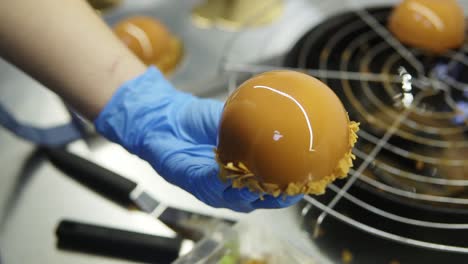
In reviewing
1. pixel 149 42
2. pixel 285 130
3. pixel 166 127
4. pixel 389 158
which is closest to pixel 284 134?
pixel 285 130

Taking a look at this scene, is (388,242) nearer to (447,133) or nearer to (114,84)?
(447,133)

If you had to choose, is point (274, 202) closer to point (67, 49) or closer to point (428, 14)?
point (67, 49)

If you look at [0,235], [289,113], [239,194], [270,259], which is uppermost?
[289,113]

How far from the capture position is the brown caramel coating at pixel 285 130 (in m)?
0.37

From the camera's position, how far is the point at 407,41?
2.76 feet

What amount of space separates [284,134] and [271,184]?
5cm

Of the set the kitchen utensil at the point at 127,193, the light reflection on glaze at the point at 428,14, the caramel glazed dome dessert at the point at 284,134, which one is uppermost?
the light reflection on glaze at the point at 428,14

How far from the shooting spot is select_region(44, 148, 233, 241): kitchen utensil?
60 cm

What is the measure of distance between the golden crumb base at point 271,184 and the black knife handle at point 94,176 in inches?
10.6

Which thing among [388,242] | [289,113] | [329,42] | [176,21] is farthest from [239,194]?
[176,21]

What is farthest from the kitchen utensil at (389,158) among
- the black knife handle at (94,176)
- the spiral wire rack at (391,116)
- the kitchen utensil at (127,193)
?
the black knife handle at (94,176)

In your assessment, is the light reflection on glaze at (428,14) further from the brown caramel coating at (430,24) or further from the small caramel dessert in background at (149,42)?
the small caramel dessert in background at (149,42)

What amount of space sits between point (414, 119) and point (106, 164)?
463 mm

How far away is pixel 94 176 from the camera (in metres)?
0.66
